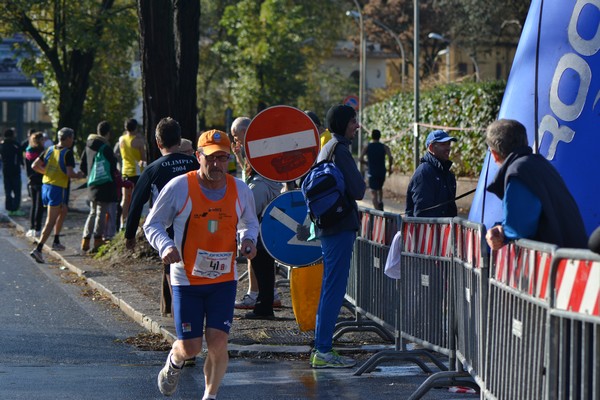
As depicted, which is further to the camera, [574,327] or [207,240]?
[207,240]

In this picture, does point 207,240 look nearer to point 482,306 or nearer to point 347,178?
point 482,306

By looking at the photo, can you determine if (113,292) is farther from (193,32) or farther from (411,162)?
(411,162)

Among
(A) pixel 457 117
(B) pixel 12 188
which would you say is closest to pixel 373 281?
(B) pixel 12 188

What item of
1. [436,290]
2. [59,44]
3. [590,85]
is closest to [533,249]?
[436,290]

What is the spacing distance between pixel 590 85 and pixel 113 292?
626 centimetres

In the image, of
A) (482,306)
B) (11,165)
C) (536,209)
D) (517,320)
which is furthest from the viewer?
(11,165)

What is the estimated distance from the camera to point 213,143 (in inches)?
294

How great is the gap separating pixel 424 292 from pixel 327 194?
102 cm

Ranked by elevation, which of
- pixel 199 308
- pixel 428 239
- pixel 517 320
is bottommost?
pixel 199 308

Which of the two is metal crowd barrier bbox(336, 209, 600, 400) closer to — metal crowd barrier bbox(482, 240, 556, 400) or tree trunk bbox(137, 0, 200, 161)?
metal crowd barrier bbox(482, 240, 556, 400)

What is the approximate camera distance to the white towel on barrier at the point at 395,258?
31.2ft

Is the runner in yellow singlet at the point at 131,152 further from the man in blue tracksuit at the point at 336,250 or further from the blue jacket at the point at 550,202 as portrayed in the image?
the blue jacket at the point at 550,202

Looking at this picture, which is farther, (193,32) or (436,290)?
(193,32)

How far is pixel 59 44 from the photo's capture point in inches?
1148
